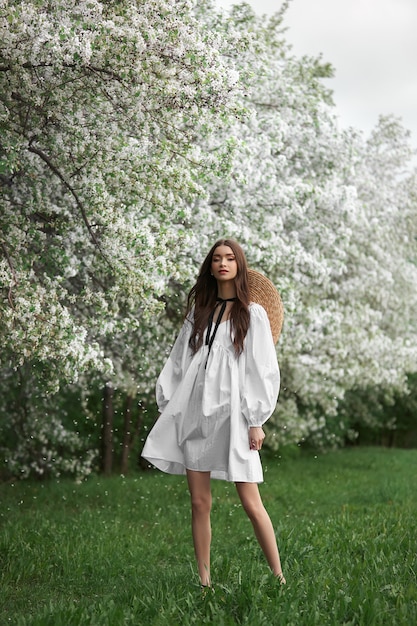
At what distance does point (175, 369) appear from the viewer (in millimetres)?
5668

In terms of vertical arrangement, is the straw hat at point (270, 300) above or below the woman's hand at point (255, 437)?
above

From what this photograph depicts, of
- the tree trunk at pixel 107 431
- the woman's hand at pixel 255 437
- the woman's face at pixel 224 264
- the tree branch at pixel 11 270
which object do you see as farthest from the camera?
the tree trunk at pixel 107 431

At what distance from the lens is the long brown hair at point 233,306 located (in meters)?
5.43

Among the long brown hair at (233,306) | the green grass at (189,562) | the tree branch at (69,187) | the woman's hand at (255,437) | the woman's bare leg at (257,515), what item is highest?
→ the tree branch at (69,187)

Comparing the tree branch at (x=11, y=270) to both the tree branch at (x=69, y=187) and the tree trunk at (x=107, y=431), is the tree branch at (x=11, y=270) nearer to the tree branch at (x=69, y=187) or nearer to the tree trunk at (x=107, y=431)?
the tree branch at (x=69, y=187)

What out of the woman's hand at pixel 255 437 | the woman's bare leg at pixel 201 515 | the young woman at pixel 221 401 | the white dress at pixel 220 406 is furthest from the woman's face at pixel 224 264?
the woman's bare leg at pixel 201 515

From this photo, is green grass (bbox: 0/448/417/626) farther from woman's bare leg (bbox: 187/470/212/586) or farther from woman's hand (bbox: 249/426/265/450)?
woman's hand (bbox: 249/426/265/450)

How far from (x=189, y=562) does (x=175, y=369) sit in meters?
1.87

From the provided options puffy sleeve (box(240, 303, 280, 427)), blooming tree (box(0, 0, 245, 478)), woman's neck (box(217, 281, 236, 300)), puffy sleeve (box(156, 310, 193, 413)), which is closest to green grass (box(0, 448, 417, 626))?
puffy sleeve (box(240, 303, 280, 427))

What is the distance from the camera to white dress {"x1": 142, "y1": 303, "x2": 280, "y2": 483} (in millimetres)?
5230

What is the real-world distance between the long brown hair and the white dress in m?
0.06

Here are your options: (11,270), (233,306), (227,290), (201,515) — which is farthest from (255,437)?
(11,270)

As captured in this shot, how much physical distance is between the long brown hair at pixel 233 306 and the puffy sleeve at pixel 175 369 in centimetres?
8

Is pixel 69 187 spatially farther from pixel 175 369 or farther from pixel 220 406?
pixel 220 406
